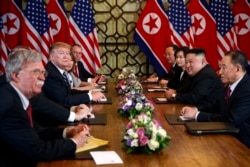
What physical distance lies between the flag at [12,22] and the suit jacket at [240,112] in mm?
4219

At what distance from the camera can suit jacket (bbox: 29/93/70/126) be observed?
2941mm

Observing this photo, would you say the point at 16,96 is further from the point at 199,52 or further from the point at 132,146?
the point at 199,52

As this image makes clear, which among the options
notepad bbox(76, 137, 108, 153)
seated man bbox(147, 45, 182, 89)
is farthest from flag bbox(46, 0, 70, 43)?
notepad bbox(76, 137, 108, 153)

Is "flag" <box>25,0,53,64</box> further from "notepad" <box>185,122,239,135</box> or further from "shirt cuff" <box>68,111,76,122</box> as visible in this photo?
"notepad" <box>185,122,239,135</box>

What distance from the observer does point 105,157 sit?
6.70 ft

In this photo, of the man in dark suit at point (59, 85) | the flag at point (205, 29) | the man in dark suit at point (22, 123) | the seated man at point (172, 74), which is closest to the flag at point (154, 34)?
the seated man at point (172, 74)

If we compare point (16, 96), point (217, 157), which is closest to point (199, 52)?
point (217, 157)

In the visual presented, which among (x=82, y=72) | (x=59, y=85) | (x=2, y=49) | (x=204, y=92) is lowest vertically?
(x=82, y=72)

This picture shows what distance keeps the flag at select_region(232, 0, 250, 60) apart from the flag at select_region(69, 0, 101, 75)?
2.42 metres

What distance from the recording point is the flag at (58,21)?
6.29 meters

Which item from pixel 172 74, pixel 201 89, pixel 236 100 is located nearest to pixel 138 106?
pixel 236 100

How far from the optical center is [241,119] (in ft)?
9.48

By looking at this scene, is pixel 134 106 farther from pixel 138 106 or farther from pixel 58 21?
pixel 58 21

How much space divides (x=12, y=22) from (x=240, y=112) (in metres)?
A: 4.56
